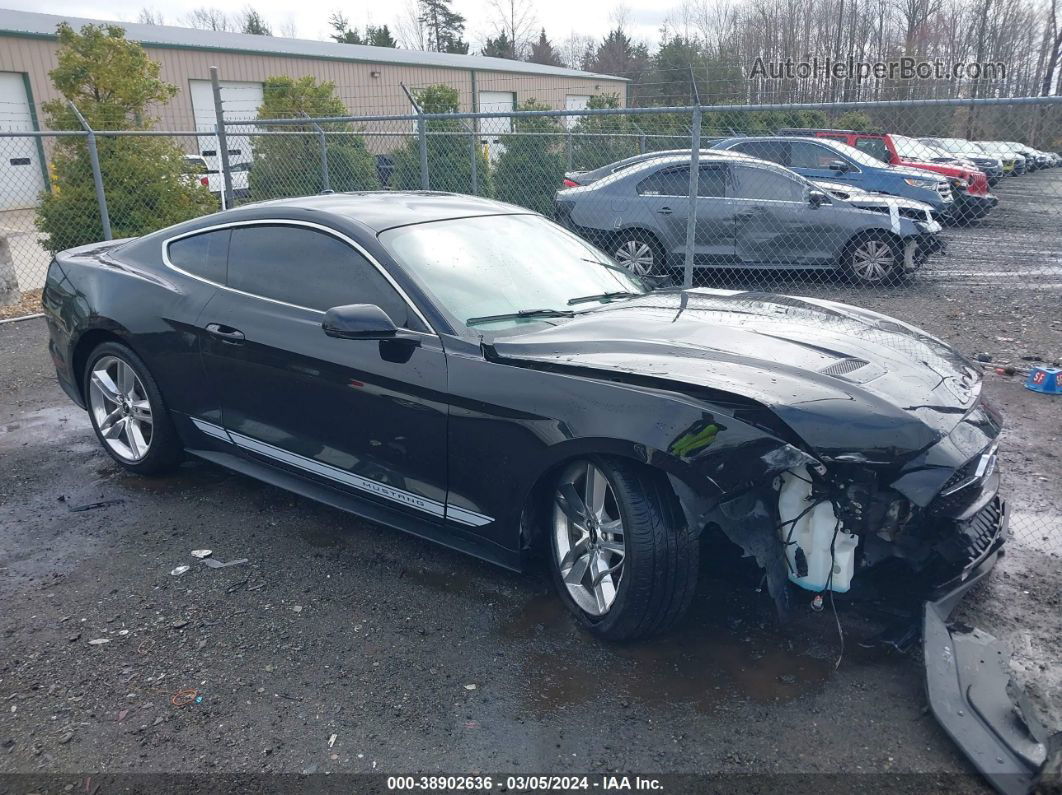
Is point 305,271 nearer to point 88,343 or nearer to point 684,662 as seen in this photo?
point 88,343

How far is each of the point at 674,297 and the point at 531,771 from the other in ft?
8.14

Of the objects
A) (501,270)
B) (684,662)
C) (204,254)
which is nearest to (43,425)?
(204,254)

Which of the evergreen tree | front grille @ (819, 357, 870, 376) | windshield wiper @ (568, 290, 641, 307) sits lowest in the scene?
front grille @ (819, 357, 870, 376)

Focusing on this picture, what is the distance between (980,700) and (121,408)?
175 inches

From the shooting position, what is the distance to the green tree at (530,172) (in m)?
12.4

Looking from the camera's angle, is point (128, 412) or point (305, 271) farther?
point (128, 412)

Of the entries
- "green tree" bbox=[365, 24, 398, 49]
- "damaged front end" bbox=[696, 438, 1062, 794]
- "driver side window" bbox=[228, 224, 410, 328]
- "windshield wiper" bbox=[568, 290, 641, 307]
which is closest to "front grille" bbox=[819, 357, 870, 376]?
"damaged front end" bbox=[696, 438, 1062, 794]

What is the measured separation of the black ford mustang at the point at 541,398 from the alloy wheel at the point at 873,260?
21.3 ft

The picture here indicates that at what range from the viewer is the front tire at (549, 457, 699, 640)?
2.95 meters

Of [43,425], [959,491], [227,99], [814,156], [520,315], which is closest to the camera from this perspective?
[959,491]

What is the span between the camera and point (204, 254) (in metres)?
4.41

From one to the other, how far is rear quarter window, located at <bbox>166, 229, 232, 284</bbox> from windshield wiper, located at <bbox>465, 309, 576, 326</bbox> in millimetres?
1535

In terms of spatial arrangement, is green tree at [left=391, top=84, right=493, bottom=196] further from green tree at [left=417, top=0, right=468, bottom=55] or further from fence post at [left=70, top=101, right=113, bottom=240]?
green tree at [left=417, top=0, right=468, bottom=55]

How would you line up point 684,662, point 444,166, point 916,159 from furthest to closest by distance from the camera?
1. point 916,159
2. point 444,166
3. point 684,662
